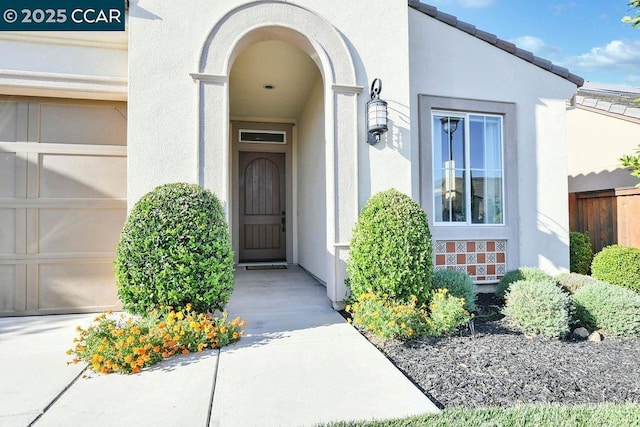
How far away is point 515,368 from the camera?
311cm

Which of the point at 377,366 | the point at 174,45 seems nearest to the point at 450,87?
the point at 174,45

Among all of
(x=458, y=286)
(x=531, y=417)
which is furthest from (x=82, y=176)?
(x=531, y=417)

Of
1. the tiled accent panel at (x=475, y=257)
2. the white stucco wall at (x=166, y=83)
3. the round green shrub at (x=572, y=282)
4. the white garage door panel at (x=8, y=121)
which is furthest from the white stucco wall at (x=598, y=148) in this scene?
the white garage door panel at (x=8, y=121)

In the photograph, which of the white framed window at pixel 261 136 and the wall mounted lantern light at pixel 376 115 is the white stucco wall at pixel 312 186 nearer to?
the white framed window at pixel 261 136

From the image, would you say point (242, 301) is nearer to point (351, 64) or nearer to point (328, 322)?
point (328, 322)

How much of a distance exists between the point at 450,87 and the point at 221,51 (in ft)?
12.1

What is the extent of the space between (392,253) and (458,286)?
1.29 meters

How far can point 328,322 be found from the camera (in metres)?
4.12

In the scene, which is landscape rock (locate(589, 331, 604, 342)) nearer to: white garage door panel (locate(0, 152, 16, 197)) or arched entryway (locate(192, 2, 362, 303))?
arched entryway (locate(192, 2, 362, 303))

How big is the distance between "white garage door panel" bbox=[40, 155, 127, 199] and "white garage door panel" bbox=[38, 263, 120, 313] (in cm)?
95

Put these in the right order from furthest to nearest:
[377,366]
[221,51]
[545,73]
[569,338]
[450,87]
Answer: [545,73], [450,87], [221,51], [569,338], [377,366]

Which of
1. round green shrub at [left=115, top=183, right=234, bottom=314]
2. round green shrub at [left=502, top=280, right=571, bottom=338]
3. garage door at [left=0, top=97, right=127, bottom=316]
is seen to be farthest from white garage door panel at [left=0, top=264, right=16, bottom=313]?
round green shrub at [left=502, top=280, right=571, bottom=338]

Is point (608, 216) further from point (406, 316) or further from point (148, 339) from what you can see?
point (148, 339)

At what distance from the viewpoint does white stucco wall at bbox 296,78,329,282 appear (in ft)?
19.4
